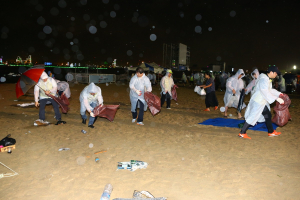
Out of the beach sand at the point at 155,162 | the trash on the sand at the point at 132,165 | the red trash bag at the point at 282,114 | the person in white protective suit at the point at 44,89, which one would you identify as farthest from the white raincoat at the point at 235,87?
the person in white protective suit at the point at 44,89

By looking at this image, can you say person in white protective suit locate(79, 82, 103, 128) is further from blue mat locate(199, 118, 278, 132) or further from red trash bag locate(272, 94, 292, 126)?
red trash bag locate(272, 94, 292, 126)

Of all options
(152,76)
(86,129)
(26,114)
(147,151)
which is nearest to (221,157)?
(147,151)

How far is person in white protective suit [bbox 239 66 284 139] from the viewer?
16.1ft

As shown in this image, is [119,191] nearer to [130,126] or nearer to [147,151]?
[147,151]

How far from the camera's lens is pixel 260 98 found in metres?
5.12

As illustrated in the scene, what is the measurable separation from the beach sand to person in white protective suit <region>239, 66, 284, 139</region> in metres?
0.53

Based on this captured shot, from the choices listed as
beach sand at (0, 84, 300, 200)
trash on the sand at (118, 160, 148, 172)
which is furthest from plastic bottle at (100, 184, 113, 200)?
trash on the sand at (118, 160, 148, 172)

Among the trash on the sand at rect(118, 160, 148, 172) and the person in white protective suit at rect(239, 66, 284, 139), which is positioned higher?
the person in white protective suit at rect(239, 66, 284, 139)

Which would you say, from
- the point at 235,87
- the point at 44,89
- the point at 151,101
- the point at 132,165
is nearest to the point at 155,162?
the point at 132,165

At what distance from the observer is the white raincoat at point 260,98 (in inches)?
193

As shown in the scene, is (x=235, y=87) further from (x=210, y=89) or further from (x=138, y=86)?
(x=138, y=86)

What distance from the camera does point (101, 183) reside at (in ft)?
10.7

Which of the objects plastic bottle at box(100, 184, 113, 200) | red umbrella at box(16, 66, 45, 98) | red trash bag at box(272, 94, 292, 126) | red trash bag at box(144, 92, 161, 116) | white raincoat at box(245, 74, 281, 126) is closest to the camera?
plastic bottle at box(100, 184, 113, 200)

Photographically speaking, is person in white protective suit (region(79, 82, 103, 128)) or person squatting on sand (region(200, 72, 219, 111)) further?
person squatting on sand (region(200, 72, 219, 111))
